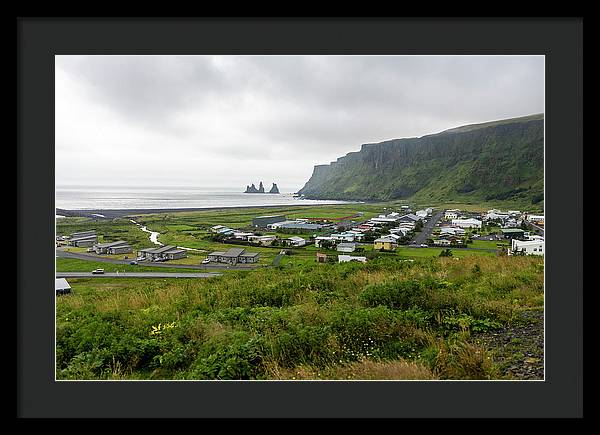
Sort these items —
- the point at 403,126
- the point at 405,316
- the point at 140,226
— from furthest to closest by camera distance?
the point at 403,126 < the point at 140,226 < the point at 405,316

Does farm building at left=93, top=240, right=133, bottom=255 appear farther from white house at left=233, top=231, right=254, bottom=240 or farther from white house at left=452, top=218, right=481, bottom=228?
white house at left=452, top=218, right=481, bottom=228

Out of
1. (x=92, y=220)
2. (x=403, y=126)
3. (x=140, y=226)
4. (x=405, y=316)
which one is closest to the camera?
(x=405, y=316)

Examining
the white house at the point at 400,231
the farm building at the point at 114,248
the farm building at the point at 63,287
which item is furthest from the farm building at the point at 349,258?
the farm building at the point at 63,287
